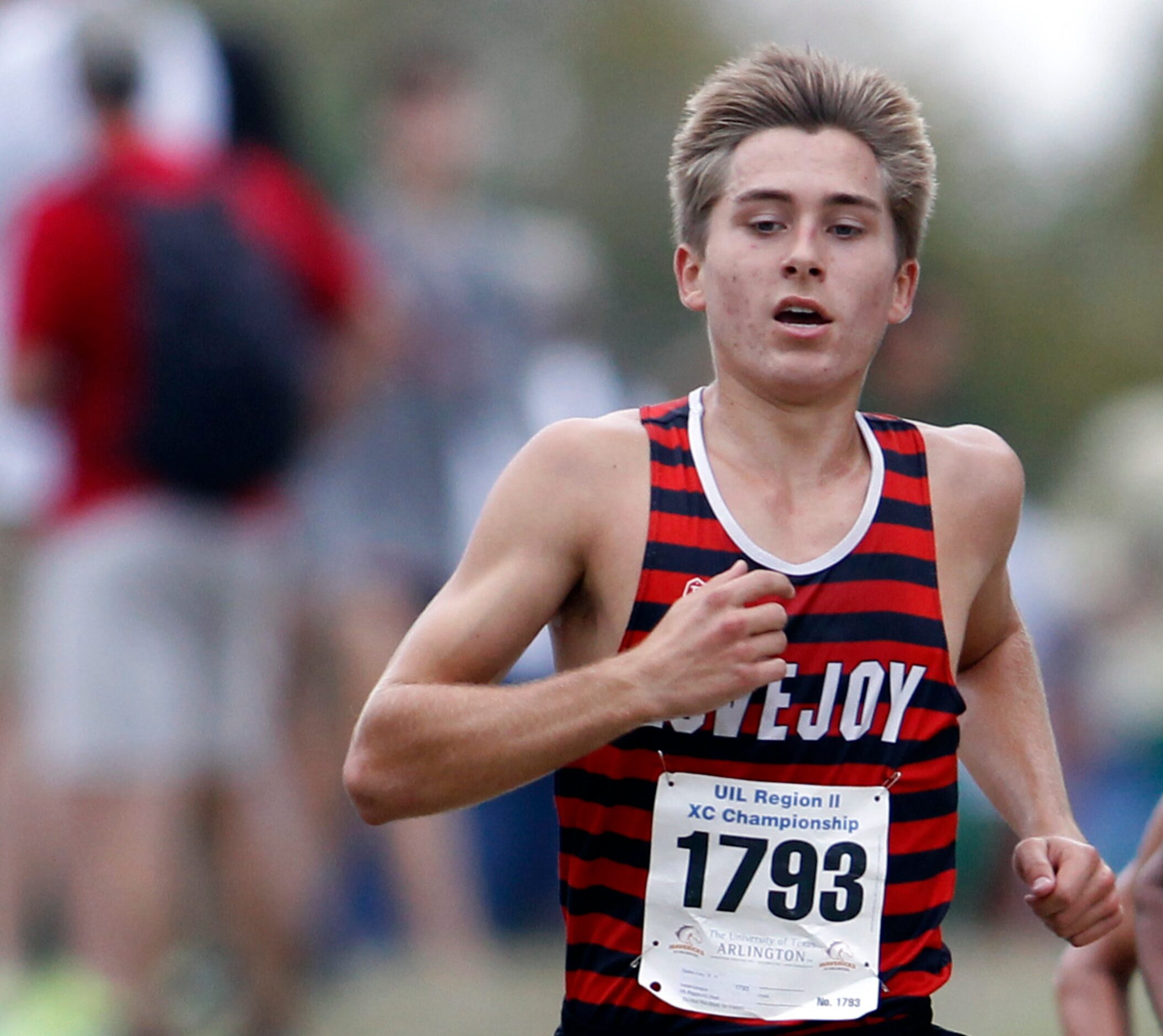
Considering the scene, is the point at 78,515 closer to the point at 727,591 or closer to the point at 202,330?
the point at 202,330

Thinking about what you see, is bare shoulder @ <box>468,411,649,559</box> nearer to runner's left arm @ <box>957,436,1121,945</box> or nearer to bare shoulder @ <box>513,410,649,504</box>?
bare shoulder @ <box>513,410,649,504</box>

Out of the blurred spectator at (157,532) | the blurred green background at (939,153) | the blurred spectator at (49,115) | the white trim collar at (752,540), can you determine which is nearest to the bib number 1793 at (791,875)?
the white trim collar at (752,540)

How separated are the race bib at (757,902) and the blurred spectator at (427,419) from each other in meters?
3.93

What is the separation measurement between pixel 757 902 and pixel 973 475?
0.73 meters

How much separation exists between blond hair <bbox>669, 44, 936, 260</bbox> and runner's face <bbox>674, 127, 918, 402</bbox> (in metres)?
0.02

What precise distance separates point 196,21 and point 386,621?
1.97 meters

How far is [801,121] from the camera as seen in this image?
3.14m

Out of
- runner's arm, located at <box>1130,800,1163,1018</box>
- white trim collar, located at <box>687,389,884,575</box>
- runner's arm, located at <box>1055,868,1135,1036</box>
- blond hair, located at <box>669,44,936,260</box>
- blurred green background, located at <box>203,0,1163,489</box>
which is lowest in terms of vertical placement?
runner's arm, located at <box>1055,868,1135,1036</box>

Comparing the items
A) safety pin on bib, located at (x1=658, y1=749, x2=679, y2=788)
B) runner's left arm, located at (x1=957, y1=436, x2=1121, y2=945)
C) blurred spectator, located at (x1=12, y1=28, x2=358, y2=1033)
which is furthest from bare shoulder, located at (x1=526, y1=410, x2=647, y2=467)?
blurred spectator, located at (x1=12, y1=28, x2=358, y2=1033)

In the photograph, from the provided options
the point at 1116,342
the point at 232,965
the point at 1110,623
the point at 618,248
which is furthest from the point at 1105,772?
the point at 1116,342

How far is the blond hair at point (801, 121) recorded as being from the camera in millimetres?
3152

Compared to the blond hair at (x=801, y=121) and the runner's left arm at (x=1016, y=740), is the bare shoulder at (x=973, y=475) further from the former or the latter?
the blond hair at (x=801, y=121)

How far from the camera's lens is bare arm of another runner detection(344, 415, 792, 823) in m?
2.79

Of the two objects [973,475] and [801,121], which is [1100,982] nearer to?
[973,475]
